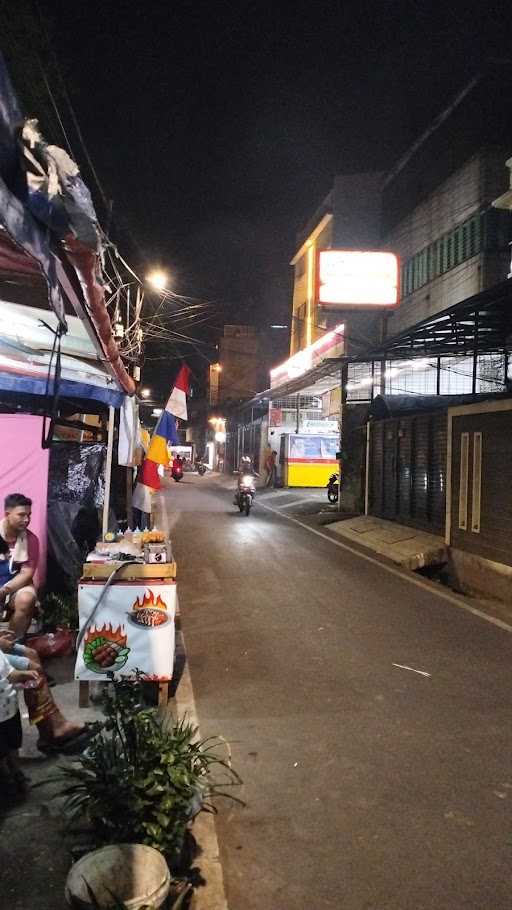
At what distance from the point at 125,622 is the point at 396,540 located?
34.5 feet

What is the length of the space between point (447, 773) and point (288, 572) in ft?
23.6

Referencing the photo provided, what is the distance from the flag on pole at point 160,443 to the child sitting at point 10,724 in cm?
504

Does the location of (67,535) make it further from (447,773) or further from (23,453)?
(447,773)

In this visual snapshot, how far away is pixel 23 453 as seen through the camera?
628 cm

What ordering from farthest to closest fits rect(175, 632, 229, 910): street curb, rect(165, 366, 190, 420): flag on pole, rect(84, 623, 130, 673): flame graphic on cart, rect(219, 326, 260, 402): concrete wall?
rect(219, 326, 260, 402): concrete wall
rect(165, 366, 190, 420): flag on pole
rect(84, 623, 130, 673): flame graphic on cart
rect(175, 632, 229, 910): street curb

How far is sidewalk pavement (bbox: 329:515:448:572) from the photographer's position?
41.7 ft

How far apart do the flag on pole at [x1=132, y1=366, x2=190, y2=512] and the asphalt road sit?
66.3 inches

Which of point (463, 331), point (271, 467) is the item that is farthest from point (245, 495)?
point (271, 467)

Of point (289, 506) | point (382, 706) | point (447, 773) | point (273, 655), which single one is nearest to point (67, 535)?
point (273, 655)

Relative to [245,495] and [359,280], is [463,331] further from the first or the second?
[359,280]

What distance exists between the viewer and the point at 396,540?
14.5 metres

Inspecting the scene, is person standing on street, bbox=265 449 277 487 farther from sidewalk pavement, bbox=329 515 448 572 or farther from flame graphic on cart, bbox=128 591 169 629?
flame graphic on cart, bbox=128 591 169 629

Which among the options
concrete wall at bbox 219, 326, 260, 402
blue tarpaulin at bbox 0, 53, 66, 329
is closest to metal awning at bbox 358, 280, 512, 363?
blue tarpaulin at bbox 0, 53, 66, 329

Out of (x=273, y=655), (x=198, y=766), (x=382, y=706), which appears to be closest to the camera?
(x=198, y=766)
